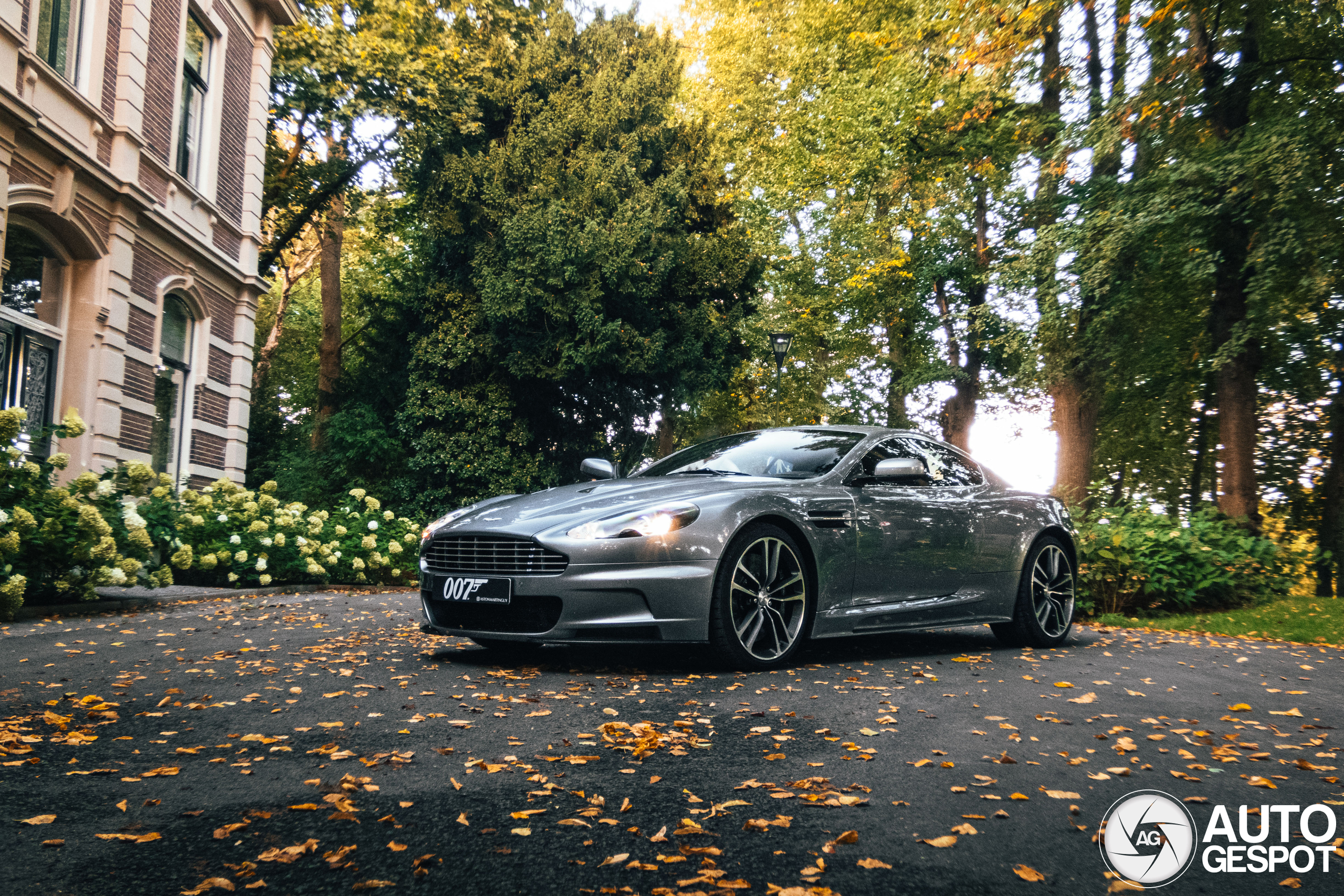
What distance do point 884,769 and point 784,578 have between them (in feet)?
7.53

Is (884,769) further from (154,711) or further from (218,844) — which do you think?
(154,711)

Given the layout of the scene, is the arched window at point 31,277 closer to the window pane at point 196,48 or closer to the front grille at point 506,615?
the window pane at point 196,48

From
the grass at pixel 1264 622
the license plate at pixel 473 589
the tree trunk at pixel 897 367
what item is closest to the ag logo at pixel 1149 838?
the license plate at pixel 473 589

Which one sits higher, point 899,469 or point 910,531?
point 899,469

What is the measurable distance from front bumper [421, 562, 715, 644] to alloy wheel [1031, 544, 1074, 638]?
3.26 metres

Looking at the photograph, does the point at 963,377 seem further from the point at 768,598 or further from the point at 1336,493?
the point at 768,598

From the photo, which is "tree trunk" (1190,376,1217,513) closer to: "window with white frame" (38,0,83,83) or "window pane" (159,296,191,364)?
"window pane" (159,296,191,364)

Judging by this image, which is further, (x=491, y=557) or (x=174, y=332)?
(x=174, y=332)

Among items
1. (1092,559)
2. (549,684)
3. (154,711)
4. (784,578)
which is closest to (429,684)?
(549,684)

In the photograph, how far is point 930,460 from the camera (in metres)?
7.34

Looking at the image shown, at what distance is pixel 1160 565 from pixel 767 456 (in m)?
6.76

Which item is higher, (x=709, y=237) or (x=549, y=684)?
(x=709, y=237)

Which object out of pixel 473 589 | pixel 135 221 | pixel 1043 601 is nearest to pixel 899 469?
pixel 1043 601

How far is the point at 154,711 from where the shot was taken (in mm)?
4289
